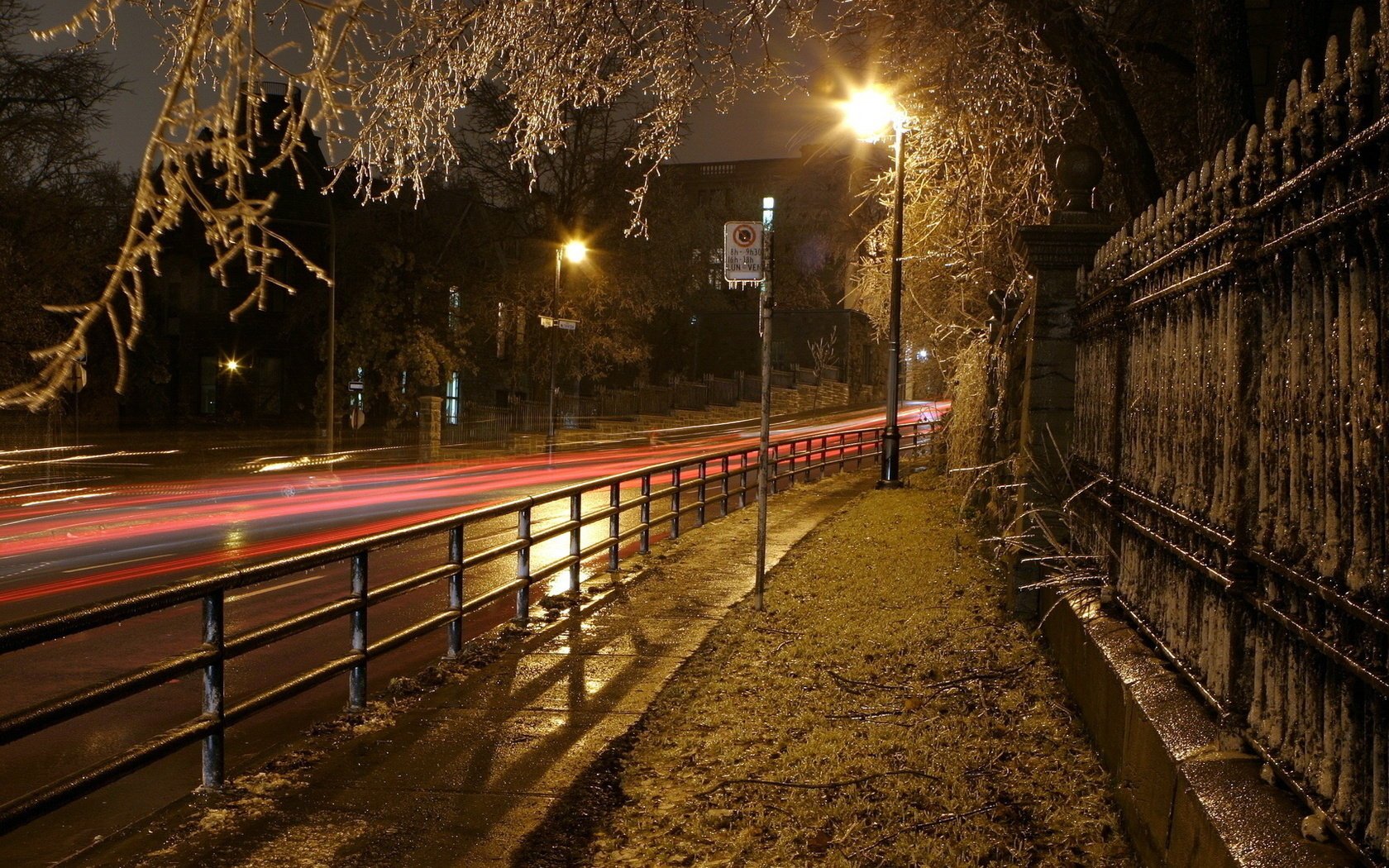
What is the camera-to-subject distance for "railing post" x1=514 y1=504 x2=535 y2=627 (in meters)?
9.80

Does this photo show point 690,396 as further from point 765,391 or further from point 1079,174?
point 1079,174

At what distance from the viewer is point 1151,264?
547cm

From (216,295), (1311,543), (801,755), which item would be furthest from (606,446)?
(1311,543)

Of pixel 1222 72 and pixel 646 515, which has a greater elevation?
pixel 1222 72

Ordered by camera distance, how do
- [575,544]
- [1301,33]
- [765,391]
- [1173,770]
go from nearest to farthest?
[1173,770] → [1301,33] → [765,391] → [575,544]

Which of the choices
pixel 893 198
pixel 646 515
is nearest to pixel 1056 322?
pixel 646 515

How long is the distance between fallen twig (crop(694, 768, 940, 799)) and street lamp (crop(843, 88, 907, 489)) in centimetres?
1029

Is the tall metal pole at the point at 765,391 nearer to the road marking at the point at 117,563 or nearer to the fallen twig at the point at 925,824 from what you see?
the fallen twig at the point at 925,824

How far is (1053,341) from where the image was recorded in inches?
332

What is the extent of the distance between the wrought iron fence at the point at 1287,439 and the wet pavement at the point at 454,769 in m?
3.04

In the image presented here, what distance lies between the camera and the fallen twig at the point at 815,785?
5754mm

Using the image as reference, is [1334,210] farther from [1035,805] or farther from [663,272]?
[663,272]

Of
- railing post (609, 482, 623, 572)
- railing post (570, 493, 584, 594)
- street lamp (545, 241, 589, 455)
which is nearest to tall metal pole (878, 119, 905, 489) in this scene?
railing post (609, 482, 623, 572)

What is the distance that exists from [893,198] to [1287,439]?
16.6 m
